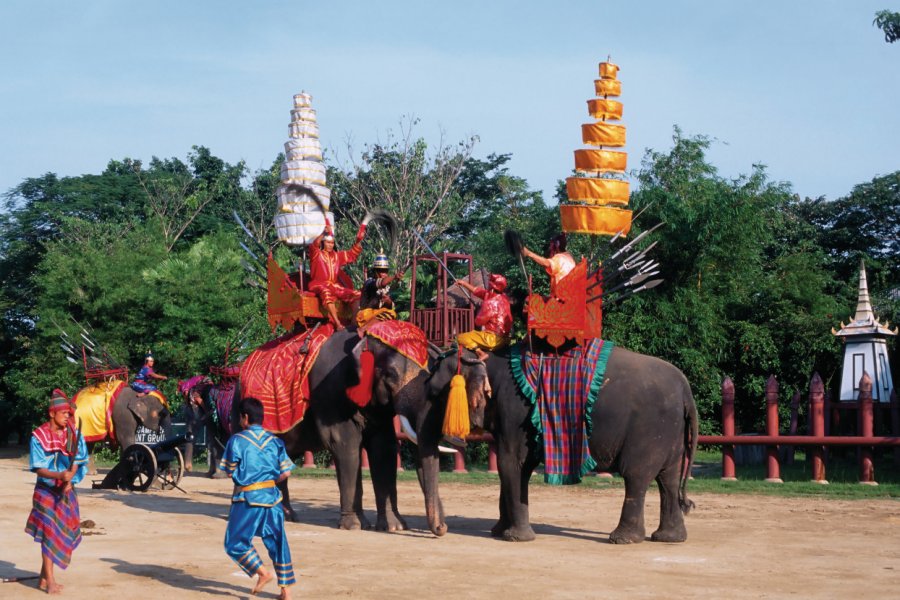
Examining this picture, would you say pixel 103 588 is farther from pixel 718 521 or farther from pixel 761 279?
pixel 761 279

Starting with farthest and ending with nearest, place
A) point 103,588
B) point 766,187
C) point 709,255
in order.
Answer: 1. point 766,187
2. point 709,255
3. point 103,588

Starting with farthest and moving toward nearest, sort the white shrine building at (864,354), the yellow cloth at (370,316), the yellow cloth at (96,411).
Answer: the white shrine building at (864,354) < the yellow cloth at (96,411) < the yellow cloth at (370,316)

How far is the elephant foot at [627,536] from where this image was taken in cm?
1027

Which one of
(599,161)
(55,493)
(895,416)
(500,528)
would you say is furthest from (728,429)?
(55,493)

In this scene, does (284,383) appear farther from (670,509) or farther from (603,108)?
A: (603,108)

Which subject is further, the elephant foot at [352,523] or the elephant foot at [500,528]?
the elephant foot at [352,523]

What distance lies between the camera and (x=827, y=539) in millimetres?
10781

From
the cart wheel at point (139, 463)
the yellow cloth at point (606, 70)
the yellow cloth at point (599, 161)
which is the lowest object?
the cart wheel at point (139, 463)

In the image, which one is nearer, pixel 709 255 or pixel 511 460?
pixel 511 460

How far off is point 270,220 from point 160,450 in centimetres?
2056

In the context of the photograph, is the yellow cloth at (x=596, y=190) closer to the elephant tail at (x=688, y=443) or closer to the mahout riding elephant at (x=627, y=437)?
the mahout riding elephant at (x=627, y=437)

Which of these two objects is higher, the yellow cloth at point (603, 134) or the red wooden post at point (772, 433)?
the yellow cloth at point (603, 134)

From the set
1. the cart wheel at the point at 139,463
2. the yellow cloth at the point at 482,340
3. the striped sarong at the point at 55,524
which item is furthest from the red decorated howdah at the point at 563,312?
the cart wheel at the point at 139,463

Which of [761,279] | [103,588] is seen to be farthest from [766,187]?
[103,588]
